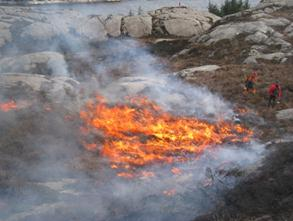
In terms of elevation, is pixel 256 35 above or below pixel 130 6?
above

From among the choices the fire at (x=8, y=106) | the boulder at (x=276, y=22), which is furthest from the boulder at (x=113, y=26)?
Answer: the fire at (x=8, y=106)

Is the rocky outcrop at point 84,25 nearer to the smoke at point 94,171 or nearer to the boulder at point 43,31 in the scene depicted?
the boulder at point 43,31

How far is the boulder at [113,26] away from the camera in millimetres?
42625

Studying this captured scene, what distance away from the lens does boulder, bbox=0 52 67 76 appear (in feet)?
95.1

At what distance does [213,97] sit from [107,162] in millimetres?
9286

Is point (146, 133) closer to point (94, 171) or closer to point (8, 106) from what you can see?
point (94, 171)

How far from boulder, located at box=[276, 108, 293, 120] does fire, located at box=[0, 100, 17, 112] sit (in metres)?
12.9

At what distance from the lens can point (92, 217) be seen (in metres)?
14.0

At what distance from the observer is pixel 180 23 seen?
4319 cm

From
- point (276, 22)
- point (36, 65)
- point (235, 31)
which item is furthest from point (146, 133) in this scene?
point (276, 22)

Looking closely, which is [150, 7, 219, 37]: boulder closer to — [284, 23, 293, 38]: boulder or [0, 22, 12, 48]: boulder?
[284, 23, 293, 38]: boulder

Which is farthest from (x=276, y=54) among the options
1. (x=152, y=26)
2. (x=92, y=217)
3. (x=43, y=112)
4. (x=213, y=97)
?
(x=92, y=217)

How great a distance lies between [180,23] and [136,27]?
4.35m

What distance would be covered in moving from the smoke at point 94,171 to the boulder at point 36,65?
583 cm
